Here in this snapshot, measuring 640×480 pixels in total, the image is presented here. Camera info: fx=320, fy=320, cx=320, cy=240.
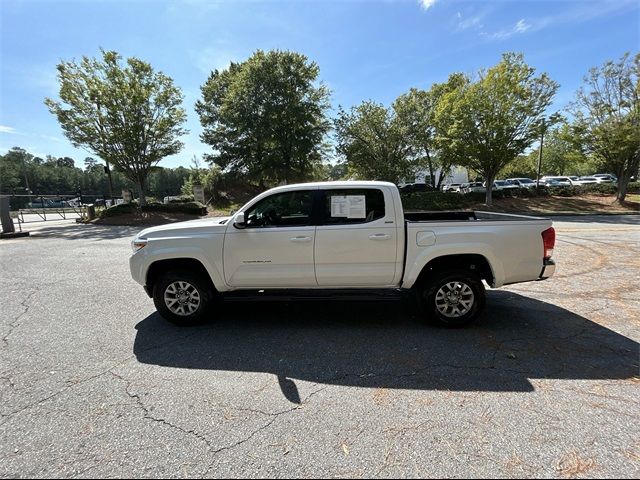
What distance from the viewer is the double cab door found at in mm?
4027

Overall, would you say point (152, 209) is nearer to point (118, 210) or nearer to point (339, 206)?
point (118, 210)

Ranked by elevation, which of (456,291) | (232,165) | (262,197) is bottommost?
(456,291)

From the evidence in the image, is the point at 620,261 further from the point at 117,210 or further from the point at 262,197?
the point at 117,210

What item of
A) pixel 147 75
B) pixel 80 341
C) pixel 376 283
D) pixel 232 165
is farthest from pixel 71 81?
pixel 376 283

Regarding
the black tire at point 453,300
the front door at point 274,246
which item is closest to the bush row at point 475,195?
the black tire at point 453,300

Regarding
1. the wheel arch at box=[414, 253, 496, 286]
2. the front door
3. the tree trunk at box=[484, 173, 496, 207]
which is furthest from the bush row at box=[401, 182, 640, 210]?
the front door

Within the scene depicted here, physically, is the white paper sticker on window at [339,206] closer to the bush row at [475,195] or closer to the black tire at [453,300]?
the black tire at [453,300]

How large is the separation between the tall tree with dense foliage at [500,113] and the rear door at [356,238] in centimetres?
1969

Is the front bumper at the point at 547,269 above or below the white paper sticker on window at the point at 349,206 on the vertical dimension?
below

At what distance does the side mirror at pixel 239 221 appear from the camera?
4.12 metres

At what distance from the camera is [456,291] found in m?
4.07

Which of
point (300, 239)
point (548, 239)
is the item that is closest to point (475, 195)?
point (548, 239)

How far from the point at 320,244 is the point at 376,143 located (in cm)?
2323

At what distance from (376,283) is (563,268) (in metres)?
5.36
